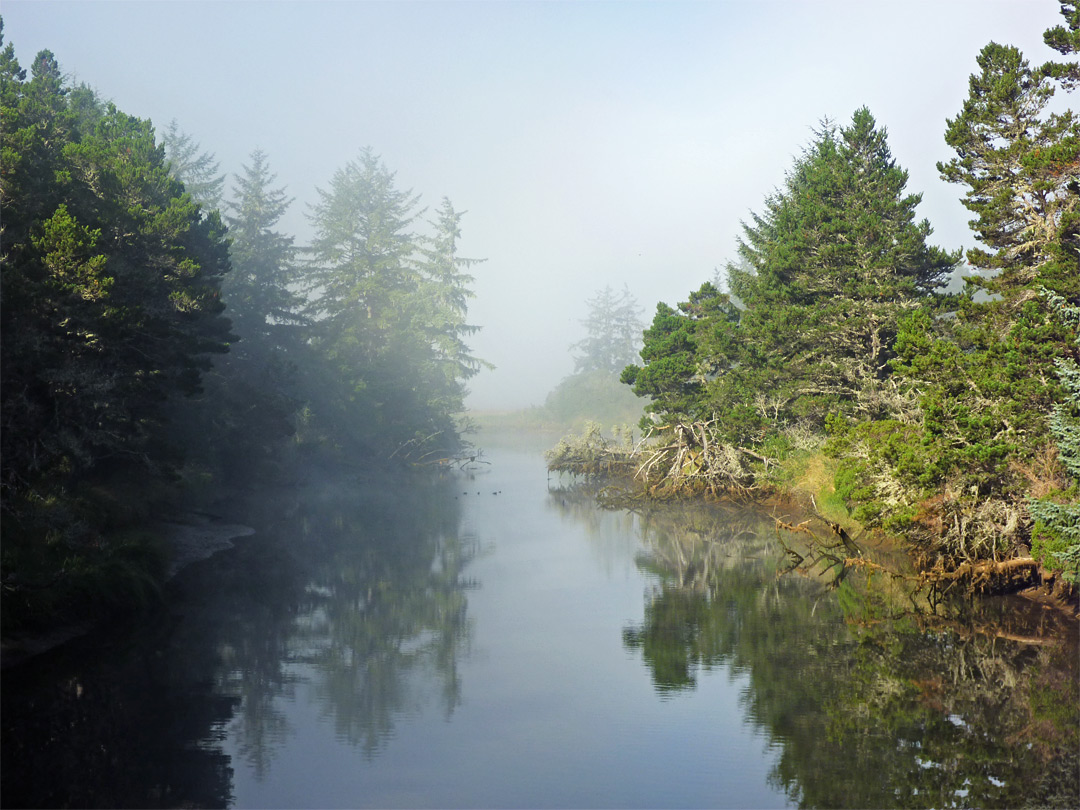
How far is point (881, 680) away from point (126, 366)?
20250 millimetres

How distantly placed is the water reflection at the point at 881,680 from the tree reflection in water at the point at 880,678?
34mm

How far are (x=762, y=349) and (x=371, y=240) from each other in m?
49.3

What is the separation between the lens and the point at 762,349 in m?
34.7

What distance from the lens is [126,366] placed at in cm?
2380

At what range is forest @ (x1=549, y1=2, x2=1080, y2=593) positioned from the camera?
18.6 meters

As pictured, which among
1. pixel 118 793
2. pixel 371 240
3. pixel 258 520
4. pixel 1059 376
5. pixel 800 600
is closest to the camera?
pixel 118 793

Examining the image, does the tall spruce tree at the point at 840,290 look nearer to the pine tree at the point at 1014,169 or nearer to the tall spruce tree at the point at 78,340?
the pine tree at the point at 1014,169

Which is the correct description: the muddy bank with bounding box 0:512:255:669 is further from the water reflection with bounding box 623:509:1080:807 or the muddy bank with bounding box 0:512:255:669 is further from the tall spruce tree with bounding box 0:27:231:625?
the water reflection with bounding box 623:509:1080:807

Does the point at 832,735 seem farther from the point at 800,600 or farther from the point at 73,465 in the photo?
the point at 73,465

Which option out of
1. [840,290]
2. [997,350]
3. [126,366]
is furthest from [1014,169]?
[126,366]

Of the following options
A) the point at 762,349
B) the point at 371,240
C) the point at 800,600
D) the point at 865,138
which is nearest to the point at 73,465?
the point at 800,600

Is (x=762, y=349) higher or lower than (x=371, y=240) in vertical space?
lower

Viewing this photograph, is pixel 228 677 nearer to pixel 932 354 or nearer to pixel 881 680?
pixel 881 680

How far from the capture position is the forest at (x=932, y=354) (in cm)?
1864
